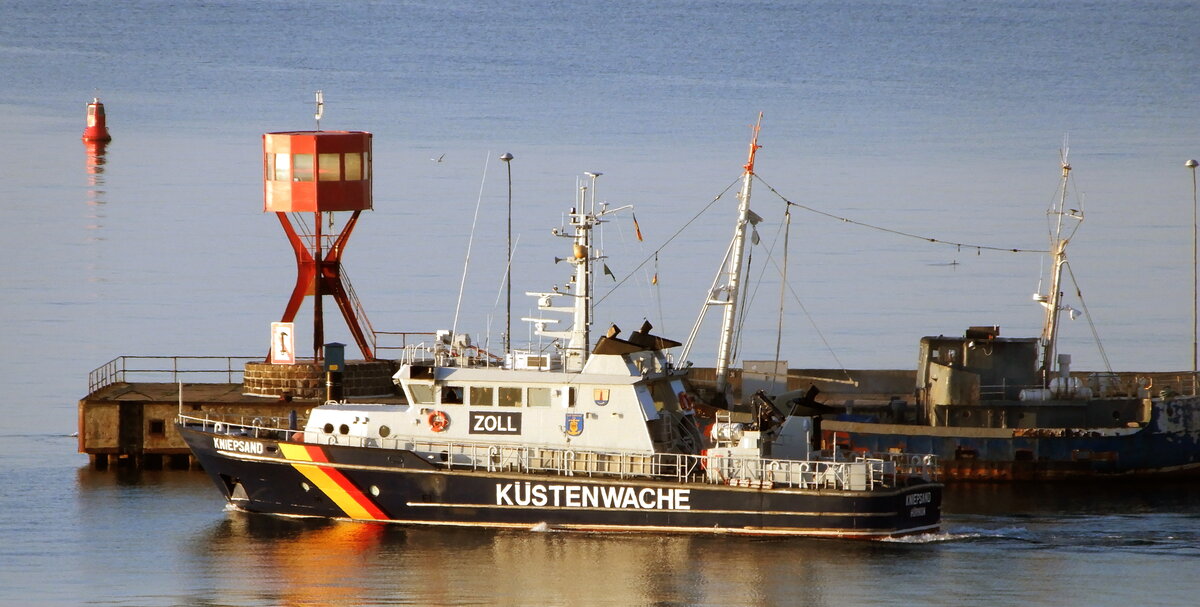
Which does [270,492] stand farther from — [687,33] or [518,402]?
[687,33]

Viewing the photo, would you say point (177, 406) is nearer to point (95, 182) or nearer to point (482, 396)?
point (482, 396)

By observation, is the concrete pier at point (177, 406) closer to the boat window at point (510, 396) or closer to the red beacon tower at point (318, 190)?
the red beacon tower at point (318, 190)

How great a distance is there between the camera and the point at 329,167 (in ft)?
153

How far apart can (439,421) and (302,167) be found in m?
10.7

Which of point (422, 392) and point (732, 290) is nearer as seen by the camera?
point (422, 392)

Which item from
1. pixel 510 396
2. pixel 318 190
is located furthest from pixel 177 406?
pixel 510 396

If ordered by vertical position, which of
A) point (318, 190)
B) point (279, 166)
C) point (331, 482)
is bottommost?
point (331, 482)

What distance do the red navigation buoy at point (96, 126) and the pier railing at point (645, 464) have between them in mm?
80492

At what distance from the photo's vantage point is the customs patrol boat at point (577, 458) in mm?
36750

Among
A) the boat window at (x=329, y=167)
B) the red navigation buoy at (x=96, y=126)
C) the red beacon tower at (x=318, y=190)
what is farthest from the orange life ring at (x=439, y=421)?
the red navigation buoy at (x=96, y=126)

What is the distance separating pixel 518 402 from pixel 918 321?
28384 millimetres

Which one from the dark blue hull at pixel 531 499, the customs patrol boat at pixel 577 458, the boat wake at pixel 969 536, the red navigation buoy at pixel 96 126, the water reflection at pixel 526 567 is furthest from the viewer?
the red navigation buoy at pixel 96 126

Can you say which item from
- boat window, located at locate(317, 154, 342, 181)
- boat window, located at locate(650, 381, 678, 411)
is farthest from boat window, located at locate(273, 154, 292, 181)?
boat window, located at locate(650, 381, 678, 411)

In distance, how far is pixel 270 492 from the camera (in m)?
39.5
